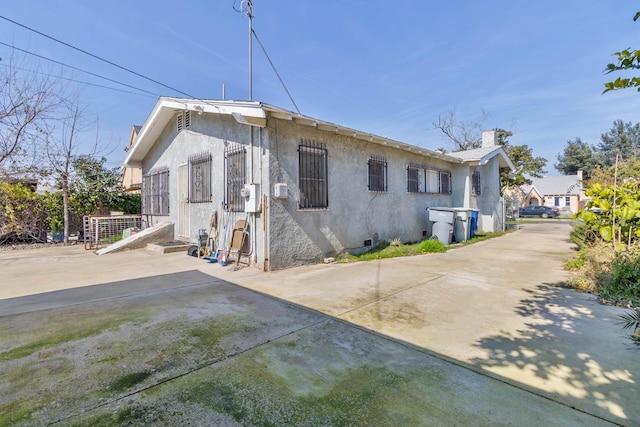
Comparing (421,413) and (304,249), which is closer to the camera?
(421,413)

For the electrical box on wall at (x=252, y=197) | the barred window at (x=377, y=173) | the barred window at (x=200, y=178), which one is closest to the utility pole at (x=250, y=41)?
the barred window at (x=200, y=178)

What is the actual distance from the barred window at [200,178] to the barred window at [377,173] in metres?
4.79

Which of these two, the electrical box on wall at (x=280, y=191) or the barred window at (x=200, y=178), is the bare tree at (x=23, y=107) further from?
the electrical box on wall at (x=280, y=191)

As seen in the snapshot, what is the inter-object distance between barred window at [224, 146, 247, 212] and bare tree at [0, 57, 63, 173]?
7.75 meters

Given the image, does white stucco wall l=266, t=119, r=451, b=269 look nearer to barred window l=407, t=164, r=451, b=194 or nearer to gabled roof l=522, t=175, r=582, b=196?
barred window l=407, t=164, r=451, b=194

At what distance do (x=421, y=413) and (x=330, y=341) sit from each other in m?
1.20

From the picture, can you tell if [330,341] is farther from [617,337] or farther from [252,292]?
[617,337]

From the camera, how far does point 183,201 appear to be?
378 inches

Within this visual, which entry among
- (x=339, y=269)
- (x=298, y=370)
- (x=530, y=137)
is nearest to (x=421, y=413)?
(x=298, y=370)

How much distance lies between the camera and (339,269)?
641cm

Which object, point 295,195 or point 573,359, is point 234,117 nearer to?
point 295,195

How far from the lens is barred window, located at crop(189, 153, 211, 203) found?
838 centimetres

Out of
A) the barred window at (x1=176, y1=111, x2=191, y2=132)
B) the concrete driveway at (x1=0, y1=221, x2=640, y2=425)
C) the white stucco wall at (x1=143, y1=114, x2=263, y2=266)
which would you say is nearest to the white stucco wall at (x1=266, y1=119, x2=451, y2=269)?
the white stucco wall at (x1=143, y1=114, x2=263, y2=266)

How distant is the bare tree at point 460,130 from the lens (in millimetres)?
27375
